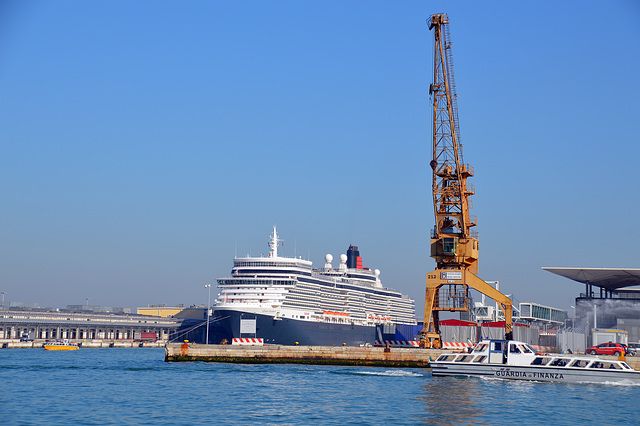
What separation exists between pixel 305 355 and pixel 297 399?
20705 mm

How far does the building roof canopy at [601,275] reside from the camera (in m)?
79.9

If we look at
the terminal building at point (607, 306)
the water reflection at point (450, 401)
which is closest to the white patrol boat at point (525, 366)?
the water reflection at point (450, 401)

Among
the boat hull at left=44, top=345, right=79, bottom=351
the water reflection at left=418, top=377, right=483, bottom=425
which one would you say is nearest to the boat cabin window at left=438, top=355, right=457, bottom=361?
the water reflection at left=418, top=377, right=483, bottom=425

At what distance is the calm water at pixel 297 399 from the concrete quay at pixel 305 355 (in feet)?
21.8

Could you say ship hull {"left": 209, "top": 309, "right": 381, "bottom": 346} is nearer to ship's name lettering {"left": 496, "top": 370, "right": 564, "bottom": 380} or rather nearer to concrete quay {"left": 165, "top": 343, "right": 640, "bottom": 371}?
concrete quay {"left": 165, "top": 343, "right": 640, "bottom": 371}

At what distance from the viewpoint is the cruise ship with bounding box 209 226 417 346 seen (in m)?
87.1

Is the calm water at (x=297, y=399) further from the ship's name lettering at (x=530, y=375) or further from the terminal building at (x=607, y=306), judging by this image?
the terminal building at (x=607, y=306)

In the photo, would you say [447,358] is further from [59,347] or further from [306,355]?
[59,347]

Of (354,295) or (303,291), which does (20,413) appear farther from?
(354,295)

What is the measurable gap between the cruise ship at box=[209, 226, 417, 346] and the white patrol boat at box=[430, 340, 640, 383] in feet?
161

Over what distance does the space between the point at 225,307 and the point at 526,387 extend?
196ft

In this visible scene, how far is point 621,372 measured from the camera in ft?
117

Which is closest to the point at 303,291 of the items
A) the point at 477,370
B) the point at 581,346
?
the point at 581,346

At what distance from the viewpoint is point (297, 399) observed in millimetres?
29891
